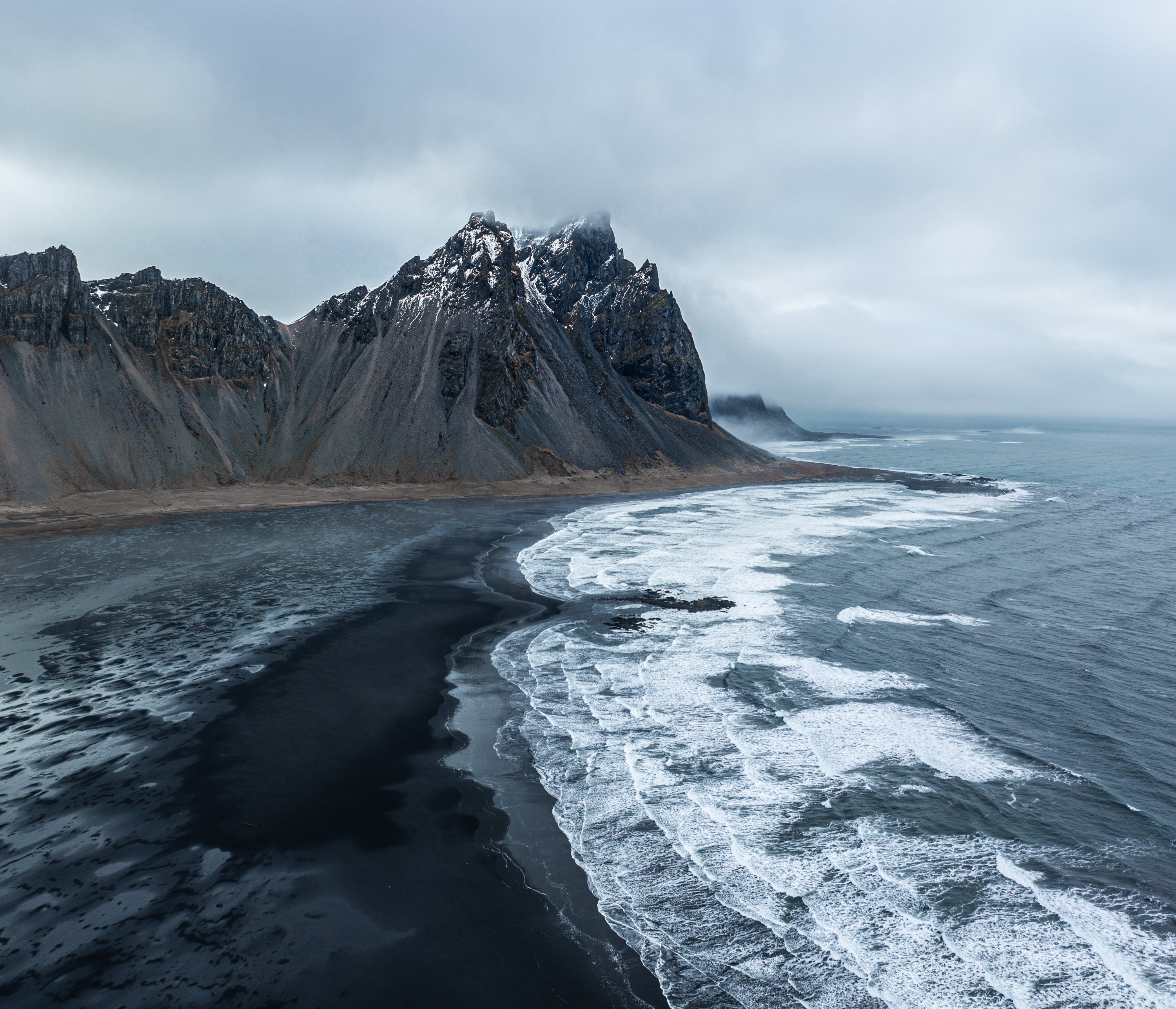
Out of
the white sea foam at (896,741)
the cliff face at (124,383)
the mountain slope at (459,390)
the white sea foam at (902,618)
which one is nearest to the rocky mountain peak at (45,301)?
the cliff face at (124,383)

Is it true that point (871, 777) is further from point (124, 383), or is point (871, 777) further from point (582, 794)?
point (124, 383)

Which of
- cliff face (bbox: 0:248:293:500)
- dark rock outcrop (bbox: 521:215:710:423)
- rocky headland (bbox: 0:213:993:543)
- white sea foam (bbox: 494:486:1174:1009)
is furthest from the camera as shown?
dark rock outcrop (bbox: 521:215:710:423)

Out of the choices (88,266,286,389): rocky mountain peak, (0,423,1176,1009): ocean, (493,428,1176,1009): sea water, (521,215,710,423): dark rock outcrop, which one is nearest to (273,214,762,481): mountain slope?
(88,266,286,389): rocky mountain peak

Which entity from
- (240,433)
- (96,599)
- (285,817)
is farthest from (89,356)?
(285,817)

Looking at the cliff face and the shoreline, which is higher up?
the cliff face

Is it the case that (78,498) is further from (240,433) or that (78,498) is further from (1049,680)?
(1049,680)

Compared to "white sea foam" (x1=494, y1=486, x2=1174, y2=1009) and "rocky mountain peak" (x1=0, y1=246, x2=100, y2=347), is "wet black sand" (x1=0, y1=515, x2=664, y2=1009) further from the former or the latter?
"rocky mountain peak" (x1=0, y1=246, x2=100, y2=347)

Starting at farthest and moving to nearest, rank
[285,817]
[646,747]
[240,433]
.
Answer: [240,433] < [646,747] < [285,817]

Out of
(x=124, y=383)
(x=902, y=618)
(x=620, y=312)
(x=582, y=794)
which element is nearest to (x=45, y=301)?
(x=124, y=383)
